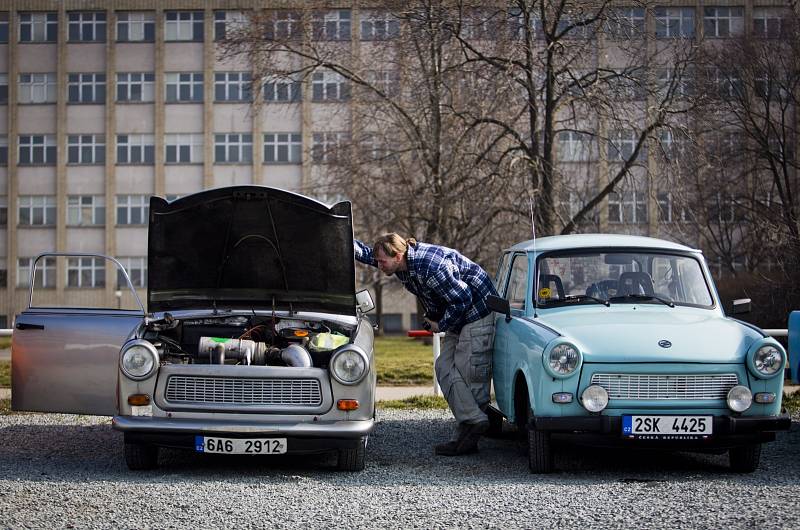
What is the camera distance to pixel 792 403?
42.0 ft

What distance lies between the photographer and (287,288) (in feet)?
30.1

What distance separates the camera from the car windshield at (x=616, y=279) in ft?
29.0

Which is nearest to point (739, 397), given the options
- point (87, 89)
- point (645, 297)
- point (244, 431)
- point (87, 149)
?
point (645, 297)

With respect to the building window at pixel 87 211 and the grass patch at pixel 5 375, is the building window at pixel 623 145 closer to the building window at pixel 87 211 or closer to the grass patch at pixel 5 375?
the grass patch at pixel 5 375

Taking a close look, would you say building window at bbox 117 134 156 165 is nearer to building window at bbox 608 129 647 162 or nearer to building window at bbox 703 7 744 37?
building window at bbox 703 7 744 37

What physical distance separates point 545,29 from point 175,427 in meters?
12.5

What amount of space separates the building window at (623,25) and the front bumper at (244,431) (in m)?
12.2

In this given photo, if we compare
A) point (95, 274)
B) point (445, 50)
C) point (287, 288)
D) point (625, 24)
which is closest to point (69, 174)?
point (95, 274)

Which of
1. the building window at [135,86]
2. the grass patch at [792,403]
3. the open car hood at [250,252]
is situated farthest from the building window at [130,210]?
the open car hood at [250,252]

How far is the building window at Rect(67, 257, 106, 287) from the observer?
188 feet

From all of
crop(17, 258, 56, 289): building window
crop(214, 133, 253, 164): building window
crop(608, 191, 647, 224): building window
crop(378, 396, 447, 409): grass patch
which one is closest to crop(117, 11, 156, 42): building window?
crop(214, 133, 253, 164): building window

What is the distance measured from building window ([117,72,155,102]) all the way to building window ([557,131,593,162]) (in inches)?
1472

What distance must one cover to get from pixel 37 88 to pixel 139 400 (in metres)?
52.3

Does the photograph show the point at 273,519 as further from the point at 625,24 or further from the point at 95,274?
the point at 95,274
